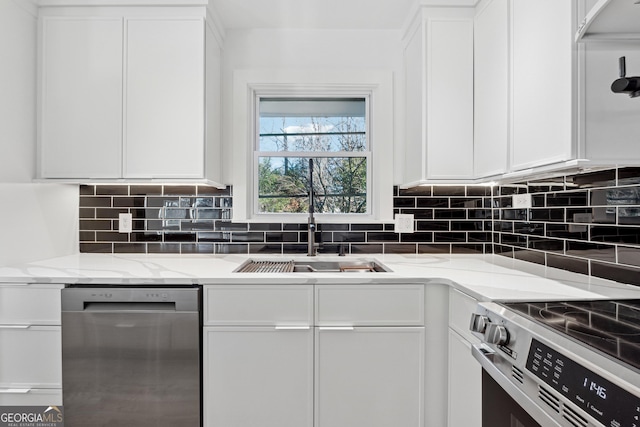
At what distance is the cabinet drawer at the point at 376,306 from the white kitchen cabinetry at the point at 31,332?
1225 mm

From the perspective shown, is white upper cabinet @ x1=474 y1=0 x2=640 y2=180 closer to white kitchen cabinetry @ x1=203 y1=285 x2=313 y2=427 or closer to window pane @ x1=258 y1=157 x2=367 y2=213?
window pane @ x1=258 y1=157 x2=367 y2=213

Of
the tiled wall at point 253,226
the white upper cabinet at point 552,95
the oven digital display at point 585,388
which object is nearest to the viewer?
the oven digital display at point 585,388

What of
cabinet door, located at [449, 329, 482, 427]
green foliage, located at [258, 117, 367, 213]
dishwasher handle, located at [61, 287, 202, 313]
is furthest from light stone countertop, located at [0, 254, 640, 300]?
green foliage, located at [258, 117, 367, 213]

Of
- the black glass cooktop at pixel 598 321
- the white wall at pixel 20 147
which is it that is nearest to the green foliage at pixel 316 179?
the white wall at pixel 20 147

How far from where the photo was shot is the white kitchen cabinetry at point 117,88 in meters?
1.99

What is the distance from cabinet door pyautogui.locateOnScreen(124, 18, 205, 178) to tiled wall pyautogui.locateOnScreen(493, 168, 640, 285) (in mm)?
1774

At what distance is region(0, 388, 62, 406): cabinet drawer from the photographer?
166cm

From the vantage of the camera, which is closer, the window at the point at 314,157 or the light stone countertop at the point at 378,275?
the light stone countertop at the point at 378,275

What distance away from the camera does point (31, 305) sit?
1653mm

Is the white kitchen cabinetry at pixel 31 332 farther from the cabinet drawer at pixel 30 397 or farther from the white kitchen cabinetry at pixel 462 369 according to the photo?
the white kitchen cabinetry at pixel 462 369

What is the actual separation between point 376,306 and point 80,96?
6.21ft

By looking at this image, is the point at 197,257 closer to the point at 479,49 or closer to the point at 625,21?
the point at 479,49

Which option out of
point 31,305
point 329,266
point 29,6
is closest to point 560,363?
point 329,266

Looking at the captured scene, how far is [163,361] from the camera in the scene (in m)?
1.63
